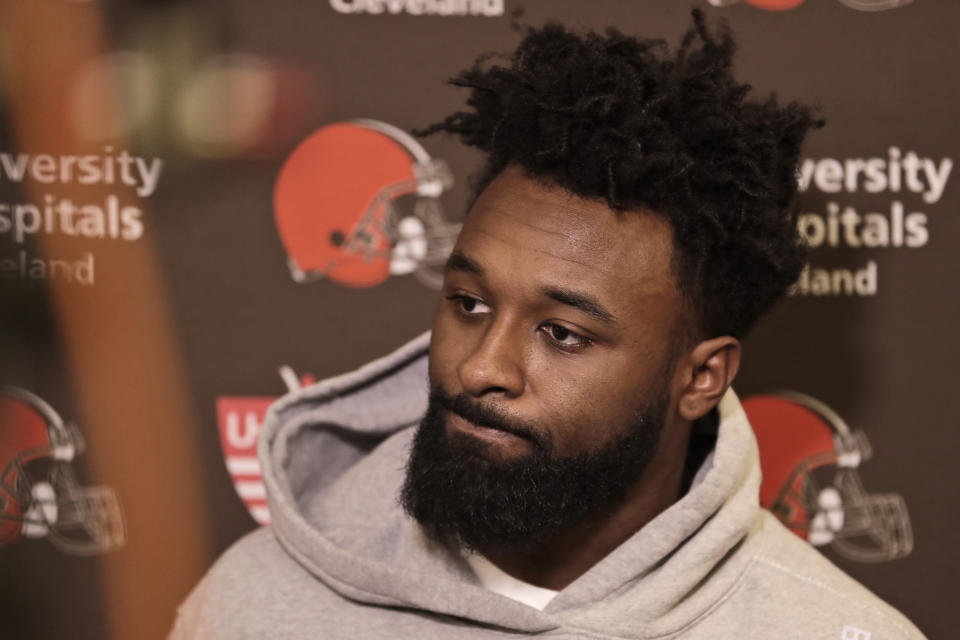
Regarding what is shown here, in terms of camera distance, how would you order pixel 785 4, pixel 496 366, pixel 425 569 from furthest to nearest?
pixel 785 4 → pixel 425 569 → pixel 496 366

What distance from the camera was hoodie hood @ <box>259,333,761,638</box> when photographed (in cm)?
123

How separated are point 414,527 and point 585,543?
0.23m

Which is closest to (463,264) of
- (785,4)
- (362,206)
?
(362,206)

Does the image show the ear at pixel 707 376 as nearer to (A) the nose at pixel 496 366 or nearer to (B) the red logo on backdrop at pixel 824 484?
(A) the nose at pixel 496 366

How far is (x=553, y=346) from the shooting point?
121 centimetres

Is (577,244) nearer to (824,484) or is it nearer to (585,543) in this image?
(585,543)

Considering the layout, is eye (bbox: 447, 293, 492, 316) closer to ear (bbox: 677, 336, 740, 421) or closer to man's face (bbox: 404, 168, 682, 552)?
man's face (bbox: 404, 168, 682, 552)

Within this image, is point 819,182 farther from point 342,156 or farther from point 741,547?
point 342,156

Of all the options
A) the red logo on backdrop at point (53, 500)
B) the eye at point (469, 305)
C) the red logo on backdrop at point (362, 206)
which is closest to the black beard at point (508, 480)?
the eye at point (469, 305)

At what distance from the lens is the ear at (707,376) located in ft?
4.30

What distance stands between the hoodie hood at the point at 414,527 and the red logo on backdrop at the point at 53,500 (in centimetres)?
50

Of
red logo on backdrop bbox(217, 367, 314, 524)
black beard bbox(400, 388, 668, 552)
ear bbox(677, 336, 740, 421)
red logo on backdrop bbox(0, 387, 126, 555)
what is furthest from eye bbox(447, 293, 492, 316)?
red logo on backdrop bbox(0, 387, 126, 555)

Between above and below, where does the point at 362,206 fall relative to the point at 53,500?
above

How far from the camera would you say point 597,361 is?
3.98 feet
